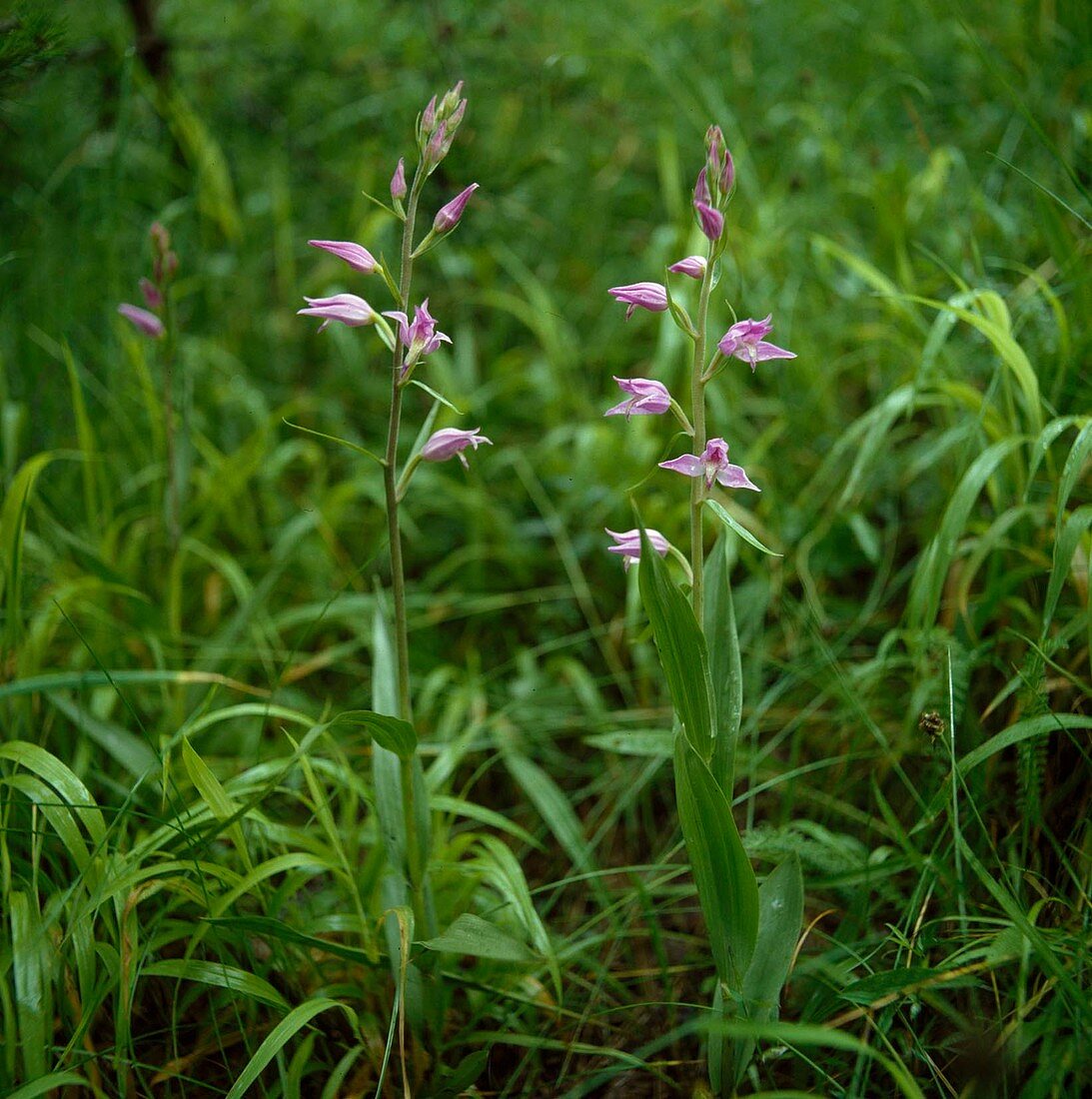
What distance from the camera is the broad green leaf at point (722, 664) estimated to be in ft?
3.88

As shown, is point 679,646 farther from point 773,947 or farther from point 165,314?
point 165,314

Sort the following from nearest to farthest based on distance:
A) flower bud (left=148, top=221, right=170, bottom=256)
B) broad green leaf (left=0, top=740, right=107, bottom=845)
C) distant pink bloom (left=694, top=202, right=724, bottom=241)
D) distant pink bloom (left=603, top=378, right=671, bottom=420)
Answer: distant pink bloom (left=694, top=202, right=724, bottom=241) < distant pink bloom (left=603, top=378, right=671, bottom=420) < broad green leaf (left=0, top=740, right=107, bottom=845) < flower bud (left=148, top=221, right=170, bottom=256)

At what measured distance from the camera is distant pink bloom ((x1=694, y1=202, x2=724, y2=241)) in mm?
1075

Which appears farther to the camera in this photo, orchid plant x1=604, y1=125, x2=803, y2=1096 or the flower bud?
the flower bud

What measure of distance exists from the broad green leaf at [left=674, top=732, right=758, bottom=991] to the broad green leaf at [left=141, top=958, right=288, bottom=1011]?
0.60 m

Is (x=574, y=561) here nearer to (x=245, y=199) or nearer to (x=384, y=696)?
(x=384, y=696)

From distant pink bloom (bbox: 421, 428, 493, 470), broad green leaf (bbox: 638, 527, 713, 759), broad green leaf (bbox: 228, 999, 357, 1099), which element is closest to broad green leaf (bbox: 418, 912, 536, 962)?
broad green leaf (bbox: 228, 999, 357, 1099)

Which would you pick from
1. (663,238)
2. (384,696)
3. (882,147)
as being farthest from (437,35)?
(384,696)

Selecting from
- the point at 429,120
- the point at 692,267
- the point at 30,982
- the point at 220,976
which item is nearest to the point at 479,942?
the point at 220,976

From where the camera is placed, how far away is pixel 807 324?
2.56 m

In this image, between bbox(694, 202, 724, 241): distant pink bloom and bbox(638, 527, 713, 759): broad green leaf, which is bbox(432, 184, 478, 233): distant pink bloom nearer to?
bbox(694, 202, 724, 241): distant pink bloom

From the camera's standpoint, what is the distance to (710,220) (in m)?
1.09

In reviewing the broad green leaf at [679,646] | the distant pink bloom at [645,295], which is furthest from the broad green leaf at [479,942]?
the distant pink bloom at [645,295]

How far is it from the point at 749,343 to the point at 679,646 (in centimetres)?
40
